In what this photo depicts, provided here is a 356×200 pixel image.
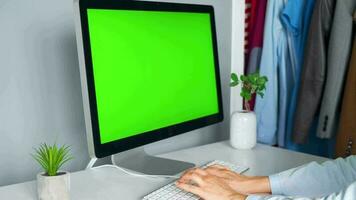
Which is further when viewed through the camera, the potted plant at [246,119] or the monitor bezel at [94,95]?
the potted plant at [246,119]

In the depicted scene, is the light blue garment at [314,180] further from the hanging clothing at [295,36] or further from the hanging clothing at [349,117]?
the hanging clothing at [295,36]

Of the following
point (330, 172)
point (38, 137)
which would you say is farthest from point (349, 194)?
point (38, 137)

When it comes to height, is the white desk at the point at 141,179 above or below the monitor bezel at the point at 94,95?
below

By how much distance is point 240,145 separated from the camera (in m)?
1.46

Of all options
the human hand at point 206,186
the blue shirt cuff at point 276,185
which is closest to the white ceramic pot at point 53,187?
the human hand at point 206,186

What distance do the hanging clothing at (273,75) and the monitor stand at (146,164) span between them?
67cm

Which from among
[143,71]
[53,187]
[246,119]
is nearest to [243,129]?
[246,119]

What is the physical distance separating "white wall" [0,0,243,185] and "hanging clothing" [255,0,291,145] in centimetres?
81

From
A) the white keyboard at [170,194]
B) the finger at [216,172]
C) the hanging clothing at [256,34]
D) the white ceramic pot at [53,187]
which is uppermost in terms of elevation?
the hanging clothing at [256,34]

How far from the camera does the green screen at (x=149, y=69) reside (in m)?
0.96

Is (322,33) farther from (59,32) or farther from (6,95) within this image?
(6,95)

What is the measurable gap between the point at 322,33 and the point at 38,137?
1110 mm

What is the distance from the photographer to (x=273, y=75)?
1773 millimetres

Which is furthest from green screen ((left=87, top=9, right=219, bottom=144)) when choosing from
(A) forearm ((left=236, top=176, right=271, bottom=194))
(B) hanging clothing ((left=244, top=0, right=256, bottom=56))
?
(B) hanging clothing ((left=244, top=0, right=256, bottom=56))
